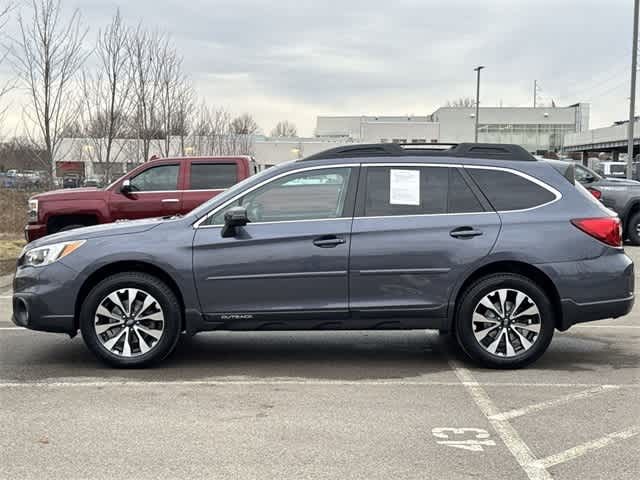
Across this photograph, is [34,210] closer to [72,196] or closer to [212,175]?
[72,196]

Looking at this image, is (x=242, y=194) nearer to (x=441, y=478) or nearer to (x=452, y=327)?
(x=452, y=327)

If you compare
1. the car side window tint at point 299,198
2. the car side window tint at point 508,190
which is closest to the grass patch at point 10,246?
the car side window tint at point 299,198

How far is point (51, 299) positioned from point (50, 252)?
1.31ft

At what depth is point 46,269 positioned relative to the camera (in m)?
6.07

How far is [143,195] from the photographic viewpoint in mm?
11898

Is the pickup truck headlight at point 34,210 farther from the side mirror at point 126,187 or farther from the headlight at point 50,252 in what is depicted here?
the headlight at point 50,252

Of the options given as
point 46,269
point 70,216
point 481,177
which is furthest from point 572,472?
point 70,216

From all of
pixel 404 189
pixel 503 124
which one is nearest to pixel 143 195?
pixel 404 189

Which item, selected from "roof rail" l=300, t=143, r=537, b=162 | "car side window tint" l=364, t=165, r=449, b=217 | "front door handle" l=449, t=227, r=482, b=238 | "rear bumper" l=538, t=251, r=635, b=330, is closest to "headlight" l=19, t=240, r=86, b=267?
"roof rail" l=300, t=143, r=537, b=162

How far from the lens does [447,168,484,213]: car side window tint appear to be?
6.16m

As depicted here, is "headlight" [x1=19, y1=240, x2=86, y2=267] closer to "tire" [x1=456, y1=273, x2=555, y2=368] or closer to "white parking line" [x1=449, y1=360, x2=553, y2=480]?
"tire" [x1=456, y1=273, x2=555, y2=368]

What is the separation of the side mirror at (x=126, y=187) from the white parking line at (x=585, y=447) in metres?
8.97

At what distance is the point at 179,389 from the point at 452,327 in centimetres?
230

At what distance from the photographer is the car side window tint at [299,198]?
6125mm
